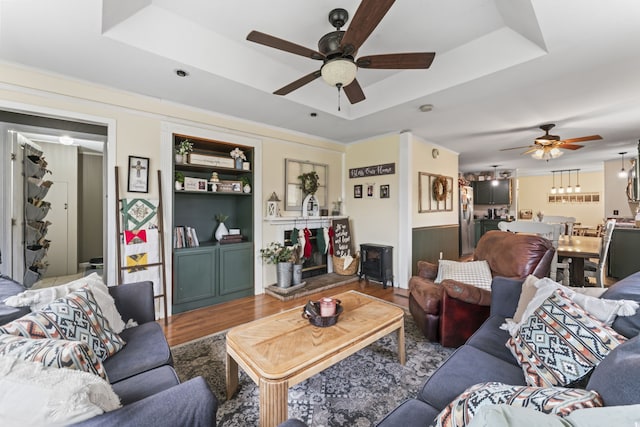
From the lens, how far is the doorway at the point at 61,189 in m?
2.78

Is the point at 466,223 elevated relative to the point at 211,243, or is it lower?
elevated

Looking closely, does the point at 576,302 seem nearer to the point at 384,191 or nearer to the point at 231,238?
the point at 384,191

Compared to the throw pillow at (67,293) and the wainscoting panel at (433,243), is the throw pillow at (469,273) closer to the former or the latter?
the wainscoting panel at (433,243)

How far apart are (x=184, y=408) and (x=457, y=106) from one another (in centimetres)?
362

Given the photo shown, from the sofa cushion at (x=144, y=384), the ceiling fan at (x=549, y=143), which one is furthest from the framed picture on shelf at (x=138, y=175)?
the ceiling fan at (x=549, y=143)

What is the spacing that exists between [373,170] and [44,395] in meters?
4.34

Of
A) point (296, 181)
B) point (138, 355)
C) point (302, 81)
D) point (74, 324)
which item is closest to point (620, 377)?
point (138, 355)

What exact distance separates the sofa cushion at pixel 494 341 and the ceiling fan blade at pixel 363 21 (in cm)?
196

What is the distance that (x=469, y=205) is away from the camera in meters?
7.11

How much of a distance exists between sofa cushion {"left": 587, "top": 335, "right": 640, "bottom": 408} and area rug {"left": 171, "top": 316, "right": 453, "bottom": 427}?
43.6 inches

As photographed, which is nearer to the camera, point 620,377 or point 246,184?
point 620,377

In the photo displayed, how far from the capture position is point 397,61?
1935mm

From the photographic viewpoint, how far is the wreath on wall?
4730 mm

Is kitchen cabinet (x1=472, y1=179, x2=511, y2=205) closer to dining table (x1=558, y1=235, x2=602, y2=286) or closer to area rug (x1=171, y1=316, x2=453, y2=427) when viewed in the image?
dining table (x1=558, y1=235, x2=602, y2=286)
